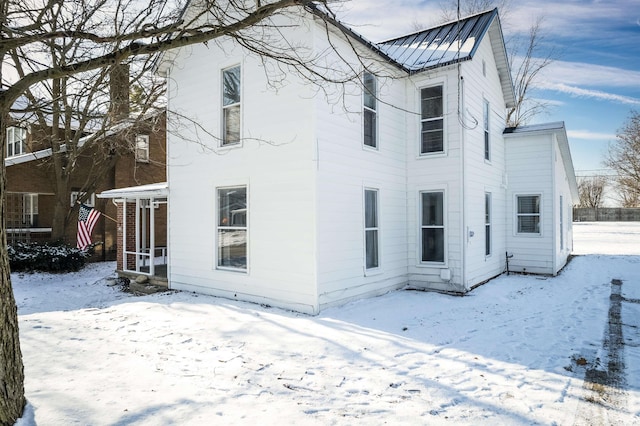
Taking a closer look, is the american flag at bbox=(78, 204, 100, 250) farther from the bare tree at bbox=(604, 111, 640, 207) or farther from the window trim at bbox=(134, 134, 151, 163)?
the bare tree at bbox=(604, 111, 640, 207)

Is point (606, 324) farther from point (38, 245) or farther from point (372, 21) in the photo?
point (38, 245)

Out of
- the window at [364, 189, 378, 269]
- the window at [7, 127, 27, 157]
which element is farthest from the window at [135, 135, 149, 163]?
the window at [364, 189, 378, 269]

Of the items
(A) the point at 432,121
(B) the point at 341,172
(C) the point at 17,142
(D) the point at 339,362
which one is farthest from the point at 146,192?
(C) the point at 17,142

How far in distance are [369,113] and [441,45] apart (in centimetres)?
339

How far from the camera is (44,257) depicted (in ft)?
Result: 48.4

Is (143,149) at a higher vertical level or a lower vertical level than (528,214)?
higher

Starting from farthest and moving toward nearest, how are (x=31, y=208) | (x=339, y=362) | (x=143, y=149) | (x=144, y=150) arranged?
(x=144, y=150)
(x=143, y=149)
(x=31, y=208)
(x=339, y=362)

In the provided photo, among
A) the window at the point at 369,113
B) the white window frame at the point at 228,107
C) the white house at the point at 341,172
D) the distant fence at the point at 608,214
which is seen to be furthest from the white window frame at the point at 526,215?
the distant fence at the point at 608,214

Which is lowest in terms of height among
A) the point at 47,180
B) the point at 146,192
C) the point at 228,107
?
the point at 146,192

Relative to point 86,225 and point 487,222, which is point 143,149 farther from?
point 487,222

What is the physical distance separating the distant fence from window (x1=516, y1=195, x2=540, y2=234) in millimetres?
36619

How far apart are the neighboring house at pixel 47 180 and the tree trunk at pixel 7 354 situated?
1183 centimetres

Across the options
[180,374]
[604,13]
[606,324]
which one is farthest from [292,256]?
[604,13]

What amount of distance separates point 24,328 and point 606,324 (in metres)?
9.69
